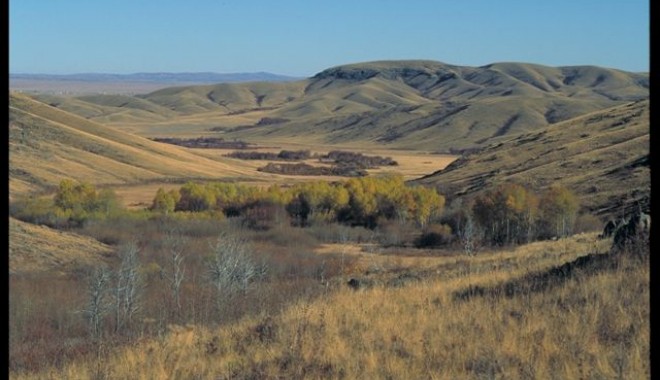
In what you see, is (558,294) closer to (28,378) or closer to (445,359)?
(445,359)

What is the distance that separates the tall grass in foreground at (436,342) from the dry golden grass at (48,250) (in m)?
25.2

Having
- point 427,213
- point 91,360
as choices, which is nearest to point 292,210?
point 427,213

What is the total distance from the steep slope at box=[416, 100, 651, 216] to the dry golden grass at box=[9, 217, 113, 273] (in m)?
31.6

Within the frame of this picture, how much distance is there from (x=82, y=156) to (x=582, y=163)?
55.0 m

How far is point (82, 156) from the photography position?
80688mm

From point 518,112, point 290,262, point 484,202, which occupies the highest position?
point 518,112

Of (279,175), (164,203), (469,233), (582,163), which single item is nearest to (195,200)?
(164,203)

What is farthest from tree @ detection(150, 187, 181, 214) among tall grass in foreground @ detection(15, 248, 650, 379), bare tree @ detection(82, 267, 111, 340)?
tall grass in foreground @ detection(15, 248, 650, 379)

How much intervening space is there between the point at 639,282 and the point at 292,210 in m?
54.2

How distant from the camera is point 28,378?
7828mm

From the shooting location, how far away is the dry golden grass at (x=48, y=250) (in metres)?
33.0

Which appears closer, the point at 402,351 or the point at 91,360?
the point at 402,351

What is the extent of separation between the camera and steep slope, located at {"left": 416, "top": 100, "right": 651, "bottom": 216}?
1944 inches

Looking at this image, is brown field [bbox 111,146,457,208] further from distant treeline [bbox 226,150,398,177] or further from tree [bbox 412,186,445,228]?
tree [bbox 412,186,445,228]
